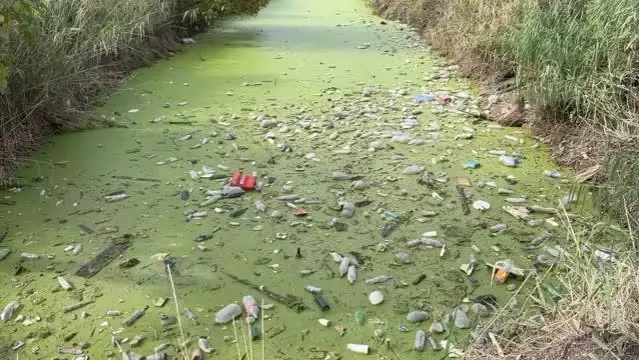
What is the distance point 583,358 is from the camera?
1613mm

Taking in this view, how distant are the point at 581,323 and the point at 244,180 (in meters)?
1.89

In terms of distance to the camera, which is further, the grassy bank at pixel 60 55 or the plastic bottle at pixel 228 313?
the grassy bank at pixel 60 55

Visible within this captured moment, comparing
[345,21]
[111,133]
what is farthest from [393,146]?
[345,21]

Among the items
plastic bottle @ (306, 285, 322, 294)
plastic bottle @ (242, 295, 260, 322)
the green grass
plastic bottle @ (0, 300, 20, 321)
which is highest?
the green grass

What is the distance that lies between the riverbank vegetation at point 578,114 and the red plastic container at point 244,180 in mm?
1514

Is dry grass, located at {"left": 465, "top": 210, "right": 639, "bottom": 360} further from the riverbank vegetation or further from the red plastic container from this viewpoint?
the red plastic container

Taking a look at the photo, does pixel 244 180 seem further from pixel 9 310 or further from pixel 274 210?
pixel 9 310

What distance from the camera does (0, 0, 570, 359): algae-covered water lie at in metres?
2.18

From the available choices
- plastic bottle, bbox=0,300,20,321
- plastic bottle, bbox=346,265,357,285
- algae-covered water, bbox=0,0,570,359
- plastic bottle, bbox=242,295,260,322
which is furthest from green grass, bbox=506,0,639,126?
plastic bottle, bbox=0,300,20,321

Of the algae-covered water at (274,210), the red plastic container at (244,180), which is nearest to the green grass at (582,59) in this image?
the algae-covered water at (274,210)

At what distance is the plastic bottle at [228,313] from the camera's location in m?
2.16

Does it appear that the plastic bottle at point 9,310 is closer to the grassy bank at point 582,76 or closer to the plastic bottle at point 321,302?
the plastic bottle at point 321,302

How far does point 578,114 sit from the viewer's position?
3.40 meters

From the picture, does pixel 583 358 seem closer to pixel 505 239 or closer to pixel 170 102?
pixel 505 239
